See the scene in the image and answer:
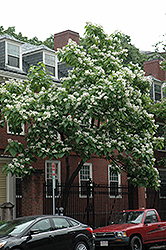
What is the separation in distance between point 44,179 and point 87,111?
763 cm

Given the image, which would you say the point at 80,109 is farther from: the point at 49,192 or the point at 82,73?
the point at 49,192

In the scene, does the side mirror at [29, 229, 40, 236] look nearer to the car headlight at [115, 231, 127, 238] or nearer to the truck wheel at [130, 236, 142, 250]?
the car headlight at [115, 231, 127, 238]

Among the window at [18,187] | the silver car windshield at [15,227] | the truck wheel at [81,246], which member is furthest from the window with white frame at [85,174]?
the silver car windshield at [15,227]

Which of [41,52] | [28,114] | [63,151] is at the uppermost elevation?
[41,52]

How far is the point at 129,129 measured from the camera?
19953 mm

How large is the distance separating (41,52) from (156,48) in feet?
27.4

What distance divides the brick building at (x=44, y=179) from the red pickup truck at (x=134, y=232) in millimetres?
4252

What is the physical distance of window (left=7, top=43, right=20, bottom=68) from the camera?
78.1 ft

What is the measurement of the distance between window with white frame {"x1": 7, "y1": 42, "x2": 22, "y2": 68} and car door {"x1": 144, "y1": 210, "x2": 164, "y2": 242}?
11555mm

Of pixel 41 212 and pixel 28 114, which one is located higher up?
pixel 28 114

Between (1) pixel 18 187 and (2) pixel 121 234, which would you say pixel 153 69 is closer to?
(1) pixel 18 187

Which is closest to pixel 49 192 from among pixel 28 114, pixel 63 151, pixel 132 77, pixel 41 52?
pixel 63 151

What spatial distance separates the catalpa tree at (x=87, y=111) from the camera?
17.3 m

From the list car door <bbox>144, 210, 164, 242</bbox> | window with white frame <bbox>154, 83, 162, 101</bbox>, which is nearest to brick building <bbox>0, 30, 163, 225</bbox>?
car door <bbox>144, 210, 164, 242</bbox>
